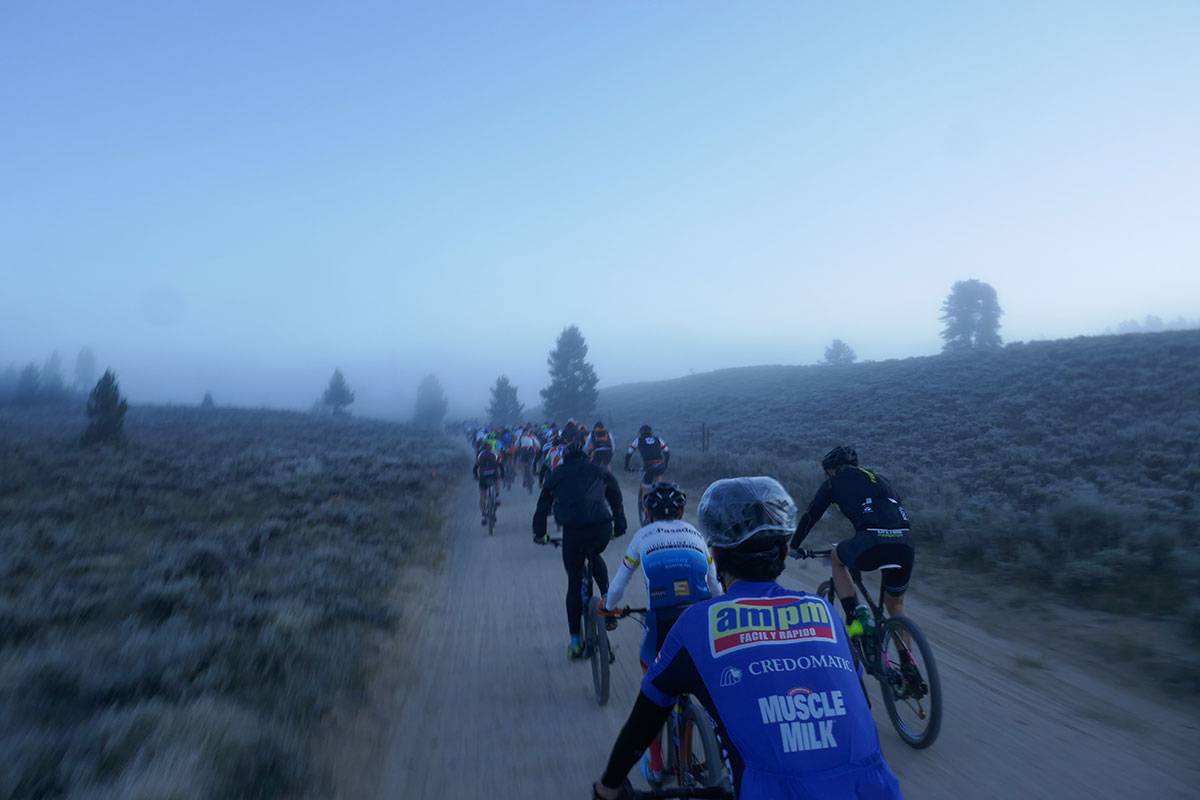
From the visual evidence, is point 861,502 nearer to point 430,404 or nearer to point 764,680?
point 764,680

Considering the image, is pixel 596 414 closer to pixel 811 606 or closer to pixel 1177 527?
pixel 1177 527

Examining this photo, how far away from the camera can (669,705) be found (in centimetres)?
252

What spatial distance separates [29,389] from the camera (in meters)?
81.5

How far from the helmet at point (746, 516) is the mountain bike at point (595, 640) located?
2825 mm

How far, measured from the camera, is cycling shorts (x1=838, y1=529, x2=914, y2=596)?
5.40 meters

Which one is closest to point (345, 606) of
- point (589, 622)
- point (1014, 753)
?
point (589, 622)

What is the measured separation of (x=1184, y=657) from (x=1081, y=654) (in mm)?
812

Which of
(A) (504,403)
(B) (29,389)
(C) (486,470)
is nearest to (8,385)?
(B) (29,389)

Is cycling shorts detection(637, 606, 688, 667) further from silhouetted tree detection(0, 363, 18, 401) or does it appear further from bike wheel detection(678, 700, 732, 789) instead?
silhouetted tree detection(0, 363, 18, 401)

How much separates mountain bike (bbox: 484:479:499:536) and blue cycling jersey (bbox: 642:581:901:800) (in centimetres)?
1385

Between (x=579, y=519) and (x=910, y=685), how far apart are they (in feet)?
10.7

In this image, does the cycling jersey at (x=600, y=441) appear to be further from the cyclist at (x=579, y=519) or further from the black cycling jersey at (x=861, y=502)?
the black cycling jersey at (x=861, y=502)

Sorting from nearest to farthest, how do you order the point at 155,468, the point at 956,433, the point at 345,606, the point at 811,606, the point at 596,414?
1. the point at 811,606
2. the point at 345,606
3. the point at 155,468
4. the point at 956,433
5. the point at 596,414

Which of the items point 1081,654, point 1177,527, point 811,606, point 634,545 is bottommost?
point 1081,654
